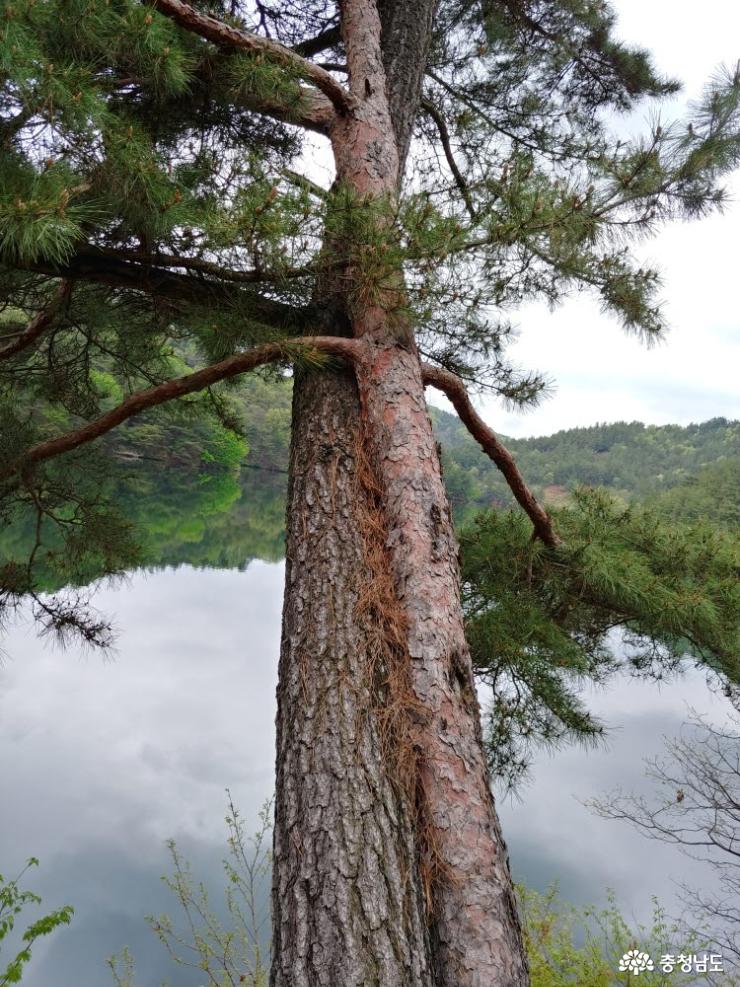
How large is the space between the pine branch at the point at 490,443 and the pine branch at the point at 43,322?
1152 mm

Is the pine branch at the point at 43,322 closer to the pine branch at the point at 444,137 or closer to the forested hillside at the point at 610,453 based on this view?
the pine branch at the point at 444,137

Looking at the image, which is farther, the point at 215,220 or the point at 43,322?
the point at 43,322

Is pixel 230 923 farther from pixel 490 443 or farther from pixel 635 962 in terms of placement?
pixel 490 443

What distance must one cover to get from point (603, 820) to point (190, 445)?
13658 mm

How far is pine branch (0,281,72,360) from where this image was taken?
1.92 m

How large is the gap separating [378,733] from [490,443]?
3.22ft

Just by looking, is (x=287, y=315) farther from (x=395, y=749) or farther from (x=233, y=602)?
(x=233, y=602)

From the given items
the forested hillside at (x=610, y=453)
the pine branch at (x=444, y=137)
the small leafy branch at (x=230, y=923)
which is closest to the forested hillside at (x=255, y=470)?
the forested hillside at (x=610, y=453)

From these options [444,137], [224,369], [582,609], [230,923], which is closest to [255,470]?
[230,923]

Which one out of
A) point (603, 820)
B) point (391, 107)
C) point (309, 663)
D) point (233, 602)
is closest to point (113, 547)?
point (309, 663)

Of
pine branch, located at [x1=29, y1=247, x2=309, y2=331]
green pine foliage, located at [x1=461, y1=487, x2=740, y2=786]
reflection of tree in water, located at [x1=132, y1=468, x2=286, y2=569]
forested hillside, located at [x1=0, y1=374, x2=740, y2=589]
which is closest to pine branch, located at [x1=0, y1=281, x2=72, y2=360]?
pine branch, located at [x1=29, y1=247, x2=309, y2=331]

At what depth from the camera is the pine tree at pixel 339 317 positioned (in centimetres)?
106

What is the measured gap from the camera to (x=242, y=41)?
1.68 m

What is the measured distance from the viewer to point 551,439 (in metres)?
12.6
